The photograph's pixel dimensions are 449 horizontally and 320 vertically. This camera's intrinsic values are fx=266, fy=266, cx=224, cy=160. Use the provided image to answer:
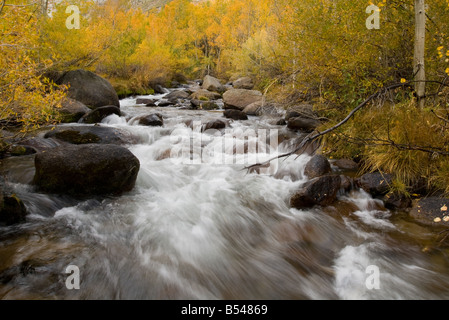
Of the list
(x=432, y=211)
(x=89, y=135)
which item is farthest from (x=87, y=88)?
(x=432, y=211)

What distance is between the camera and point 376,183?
540 cm

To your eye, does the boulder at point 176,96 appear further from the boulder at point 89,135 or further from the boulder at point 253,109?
the boulder at point 89,135

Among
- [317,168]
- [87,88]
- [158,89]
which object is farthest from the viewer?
[158,89]

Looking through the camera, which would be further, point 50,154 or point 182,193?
point 182,193

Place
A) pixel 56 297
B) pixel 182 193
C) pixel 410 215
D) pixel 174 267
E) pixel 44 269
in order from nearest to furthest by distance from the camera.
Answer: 1. pixel 56 297
2. pixel 44 269
3. pixel 174 267
4. pixel 410 215
5. pixel 182 193

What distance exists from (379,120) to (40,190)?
729 centimetres

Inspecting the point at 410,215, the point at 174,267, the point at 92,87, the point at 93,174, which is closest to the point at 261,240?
the point at 174,267

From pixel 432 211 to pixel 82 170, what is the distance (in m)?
6.19

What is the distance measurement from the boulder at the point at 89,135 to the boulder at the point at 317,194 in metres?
5.64

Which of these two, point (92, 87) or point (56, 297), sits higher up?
point (92, 87)

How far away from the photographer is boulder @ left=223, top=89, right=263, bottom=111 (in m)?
14.4

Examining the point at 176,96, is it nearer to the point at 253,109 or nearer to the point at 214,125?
the point at 253,109

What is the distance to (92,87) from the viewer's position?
12.0 meters
